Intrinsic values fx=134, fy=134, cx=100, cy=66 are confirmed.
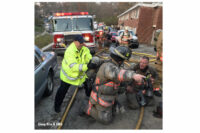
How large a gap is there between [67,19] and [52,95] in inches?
184

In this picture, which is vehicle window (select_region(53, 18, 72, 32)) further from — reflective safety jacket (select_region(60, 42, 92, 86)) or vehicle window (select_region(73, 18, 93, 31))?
reflective safety jacket (select_region(60, 42, 92, 86))

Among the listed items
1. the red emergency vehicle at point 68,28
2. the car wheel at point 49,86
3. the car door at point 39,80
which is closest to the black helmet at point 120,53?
the car door at point 39,80

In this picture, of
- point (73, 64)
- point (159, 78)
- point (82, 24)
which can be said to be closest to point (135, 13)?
point (82, 24)

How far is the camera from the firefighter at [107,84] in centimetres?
→ 202

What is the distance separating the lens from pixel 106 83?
231cm

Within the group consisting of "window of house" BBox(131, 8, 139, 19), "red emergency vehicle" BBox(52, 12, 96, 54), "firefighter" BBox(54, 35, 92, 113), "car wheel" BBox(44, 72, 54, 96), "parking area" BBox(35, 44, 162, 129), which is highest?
"window of house" BBox(131, 8, 139, 19)

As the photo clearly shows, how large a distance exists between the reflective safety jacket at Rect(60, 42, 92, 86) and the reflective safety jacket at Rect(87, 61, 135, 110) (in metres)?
0.35

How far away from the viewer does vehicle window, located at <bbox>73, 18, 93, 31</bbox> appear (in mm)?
7048

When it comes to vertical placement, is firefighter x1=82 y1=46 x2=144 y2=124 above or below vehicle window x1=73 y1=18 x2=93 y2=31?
below

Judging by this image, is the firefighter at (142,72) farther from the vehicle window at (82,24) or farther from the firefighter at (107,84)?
the vehicle window at (82,24)

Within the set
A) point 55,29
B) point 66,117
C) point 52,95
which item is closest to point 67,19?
point 55,29

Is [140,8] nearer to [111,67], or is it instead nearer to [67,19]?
[67,19]

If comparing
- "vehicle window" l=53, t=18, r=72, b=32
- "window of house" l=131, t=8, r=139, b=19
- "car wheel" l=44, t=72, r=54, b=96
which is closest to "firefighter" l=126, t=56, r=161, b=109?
"car wheel" l=44, t=72, r=54, b=96

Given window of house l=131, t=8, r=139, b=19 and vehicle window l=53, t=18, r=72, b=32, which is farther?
window of house l=131, t=8, r=139, b=19
